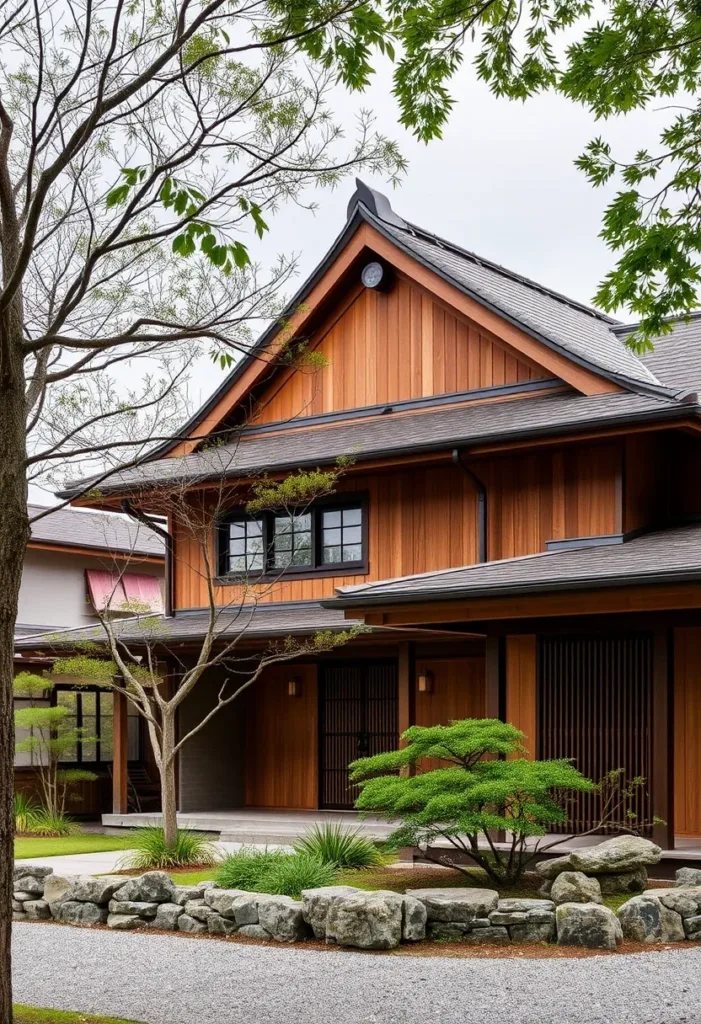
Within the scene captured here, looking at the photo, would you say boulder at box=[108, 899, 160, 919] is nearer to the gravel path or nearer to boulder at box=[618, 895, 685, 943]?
the gravel path

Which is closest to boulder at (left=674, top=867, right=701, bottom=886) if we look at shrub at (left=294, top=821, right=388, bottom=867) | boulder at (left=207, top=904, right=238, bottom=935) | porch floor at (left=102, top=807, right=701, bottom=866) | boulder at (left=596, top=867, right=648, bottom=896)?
boulder at (left=596, top=867, right=648, bottom=896)

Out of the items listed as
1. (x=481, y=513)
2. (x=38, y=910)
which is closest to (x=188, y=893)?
(x=38, y=910)

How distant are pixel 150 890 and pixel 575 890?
3632mm

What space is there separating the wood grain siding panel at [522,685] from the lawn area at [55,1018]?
7.93 meters

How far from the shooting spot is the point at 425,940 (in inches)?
400

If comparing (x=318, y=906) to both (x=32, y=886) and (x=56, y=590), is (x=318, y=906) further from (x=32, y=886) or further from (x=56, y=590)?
(x=56, y=590)

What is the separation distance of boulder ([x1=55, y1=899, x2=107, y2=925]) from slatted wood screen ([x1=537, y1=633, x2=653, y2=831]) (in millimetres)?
5417

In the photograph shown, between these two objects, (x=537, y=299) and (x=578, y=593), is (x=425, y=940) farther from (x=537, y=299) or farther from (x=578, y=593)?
(x=537, y=299)

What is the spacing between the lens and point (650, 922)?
9945mm

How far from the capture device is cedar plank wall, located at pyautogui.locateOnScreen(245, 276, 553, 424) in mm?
18594

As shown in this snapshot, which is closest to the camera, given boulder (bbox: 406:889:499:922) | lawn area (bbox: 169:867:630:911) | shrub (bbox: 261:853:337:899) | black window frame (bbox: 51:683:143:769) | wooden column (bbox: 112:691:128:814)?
boulder (bbox: 406:889:499:922)

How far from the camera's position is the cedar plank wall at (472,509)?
16.5m

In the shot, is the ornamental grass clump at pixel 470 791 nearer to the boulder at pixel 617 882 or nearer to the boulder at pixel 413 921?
the boulder at pixel 617 882

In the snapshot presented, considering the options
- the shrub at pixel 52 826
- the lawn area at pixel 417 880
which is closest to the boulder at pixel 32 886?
the lawn area at pixel 417 880
